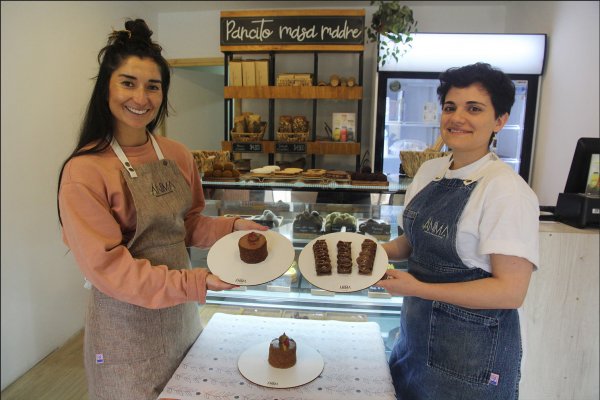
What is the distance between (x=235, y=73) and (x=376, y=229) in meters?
3.08

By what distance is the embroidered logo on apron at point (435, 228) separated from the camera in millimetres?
1396

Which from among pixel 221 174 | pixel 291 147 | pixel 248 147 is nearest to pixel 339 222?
pixel 221 174

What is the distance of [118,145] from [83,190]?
245 millimetres

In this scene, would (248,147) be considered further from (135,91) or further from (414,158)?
(135,91)

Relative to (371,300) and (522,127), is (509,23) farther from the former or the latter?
(371,300)

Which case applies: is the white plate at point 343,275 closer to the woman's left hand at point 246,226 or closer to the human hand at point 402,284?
the human hand at point 402,284

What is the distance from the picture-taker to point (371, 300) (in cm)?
209

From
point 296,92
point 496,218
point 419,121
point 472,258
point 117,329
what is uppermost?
point 296,92

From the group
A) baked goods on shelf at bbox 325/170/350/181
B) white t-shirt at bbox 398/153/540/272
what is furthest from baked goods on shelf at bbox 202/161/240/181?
white t-shirt at bbox 398/153/540/272

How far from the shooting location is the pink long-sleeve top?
1.27 m

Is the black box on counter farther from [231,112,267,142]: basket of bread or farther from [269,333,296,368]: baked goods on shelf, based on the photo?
[231,112,267,142]: basket of bread

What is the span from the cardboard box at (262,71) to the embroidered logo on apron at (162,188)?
3370mm

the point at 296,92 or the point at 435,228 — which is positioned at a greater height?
the point at 296,92

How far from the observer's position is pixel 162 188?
148cm
